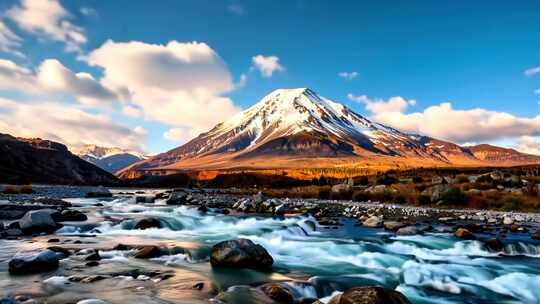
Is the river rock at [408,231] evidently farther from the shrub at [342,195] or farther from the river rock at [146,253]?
the shrub at [342,195]

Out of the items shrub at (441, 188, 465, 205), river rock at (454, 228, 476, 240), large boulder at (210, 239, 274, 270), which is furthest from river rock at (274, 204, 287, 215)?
large boulder at (210, 239, 274, 270)

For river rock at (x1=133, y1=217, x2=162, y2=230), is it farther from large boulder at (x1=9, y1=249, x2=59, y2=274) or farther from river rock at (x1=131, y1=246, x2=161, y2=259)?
large boulder at (x1=9, y1=249, x2=59, y2=274)

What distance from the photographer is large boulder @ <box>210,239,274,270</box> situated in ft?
47.8

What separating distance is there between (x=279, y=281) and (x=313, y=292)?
1358 millimetres

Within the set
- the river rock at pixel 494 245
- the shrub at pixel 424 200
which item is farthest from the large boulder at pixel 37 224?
the shrub at pixel 424 200

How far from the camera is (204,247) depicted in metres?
18.7

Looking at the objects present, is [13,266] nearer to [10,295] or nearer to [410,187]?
[10,295]

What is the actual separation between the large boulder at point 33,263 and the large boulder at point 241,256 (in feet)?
18.4

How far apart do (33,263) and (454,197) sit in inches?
1569

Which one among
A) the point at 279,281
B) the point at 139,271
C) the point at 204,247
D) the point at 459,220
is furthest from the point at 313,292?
the point at 459,220

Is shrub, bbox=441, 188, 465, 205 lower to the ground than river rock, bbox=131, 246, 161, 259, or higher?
higher

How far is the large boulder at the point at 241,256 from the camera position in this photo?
14.6m

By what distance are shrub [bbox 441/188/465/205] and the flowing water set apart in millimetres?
19442

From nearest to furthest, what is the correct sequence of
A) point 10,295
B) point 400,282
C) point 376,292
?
point 376,292 < point 10,295 < point 400,282
